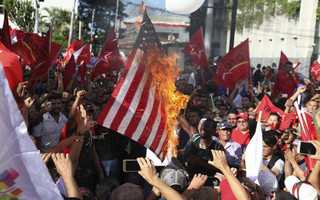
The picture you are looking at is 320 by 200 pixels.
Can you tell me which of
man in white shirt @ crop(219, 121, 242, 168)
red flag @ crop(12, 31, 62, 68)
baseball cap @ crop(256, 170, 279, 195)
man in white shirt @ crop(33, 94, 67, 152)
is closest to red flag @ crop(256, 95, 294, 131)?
man in white shirt @ crop(219, 121, 242, 168)

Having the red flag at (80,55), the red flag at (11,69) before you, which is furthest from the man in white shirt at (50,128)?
the red flag at (80,55)

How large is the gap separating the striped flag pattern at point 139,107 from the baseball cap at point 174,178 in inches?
47.0

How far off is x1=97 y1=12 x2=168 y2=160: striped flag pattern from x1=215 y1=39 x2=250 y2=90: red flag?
6.44m

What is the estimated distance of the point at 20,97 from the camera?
17.8 ft

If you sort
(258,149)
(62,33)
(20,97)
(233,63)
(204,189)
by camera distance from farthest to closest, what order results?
(62,33), (233,63), (20,97), (258,149), (204,189)

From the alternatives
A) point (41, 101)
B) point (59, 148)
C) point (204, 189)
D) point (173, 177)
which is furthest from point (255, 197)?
point (41, 101)

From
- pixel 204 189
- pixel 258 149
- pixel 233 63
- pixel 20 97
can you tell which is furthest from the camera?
pixel 233 63

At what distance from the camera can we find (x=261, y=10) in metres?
39.7

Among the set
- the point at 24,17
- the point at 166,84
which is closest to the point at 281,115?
the point at 166,84

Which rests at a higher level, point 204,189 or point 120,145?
point 204,189

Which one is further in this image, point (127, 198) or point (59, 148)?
point (59, 148)

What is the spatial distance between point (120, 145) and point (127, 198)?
2.94m

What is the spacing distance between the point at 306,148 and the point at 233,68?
7.53m

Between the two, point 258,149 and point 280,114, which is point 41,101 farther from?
point 258,149
